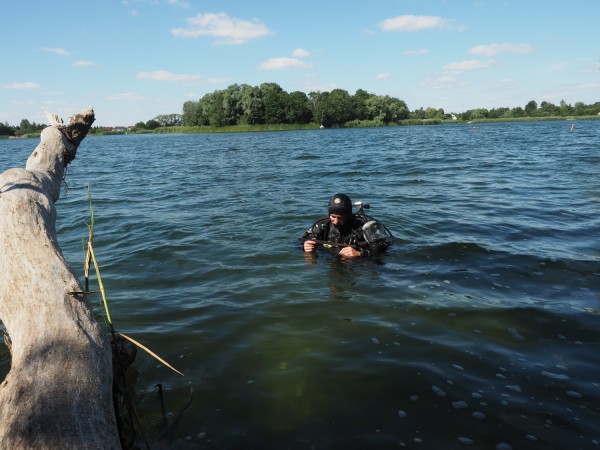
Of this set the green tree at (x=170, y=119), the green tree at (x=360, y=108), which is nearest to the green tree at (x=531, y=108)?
the green tree at (x=360, y=108)

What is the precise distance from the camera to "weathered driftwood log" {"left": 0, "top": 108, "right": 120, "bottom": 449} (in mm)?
2010

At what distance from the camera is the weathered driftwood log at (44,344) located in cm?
201

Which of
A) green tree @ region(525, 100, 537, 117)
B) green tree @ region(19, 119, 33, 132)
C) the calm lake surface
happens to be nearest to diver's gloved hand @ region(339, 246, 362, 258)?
the calm lake surface

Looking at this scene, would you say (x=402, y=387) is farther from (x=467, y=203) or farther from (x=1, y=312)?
(x=467, y=203)

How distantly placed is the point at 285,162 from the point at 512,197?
44.8ft

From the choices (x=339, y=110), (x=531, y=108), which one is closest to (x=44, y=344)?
(x=339, y=110)

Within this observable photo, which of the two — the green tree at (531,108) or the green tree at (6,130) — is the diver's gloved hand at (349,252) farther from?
the green tree at (531,108)

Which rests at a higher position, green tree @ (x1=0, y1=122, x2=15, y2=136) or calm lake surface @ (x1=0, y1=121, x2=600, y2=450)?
green tree @ (x1=0, y1=122, x2=15, y2=136)

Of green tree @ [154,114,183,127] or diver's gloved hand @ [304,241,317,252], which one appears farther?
Result: green tree @ [154,114,183,127]

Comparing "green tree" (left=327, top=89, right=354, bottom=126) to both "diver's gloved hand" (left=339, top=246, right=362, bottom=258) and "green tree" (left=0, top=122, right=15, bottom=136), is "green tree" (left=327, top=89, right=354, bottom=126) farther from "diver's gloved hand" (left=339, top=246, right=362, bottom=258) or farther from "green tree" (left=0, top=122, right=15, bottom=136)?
"diver's gloved hand" (left=339, top=246, right=362, bottom=258)

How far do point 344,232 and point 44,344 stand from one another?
600 centimetres

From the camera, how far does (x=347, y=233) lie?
26.1ft

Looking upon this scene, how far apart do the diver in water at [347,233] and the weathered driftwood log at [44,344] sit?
14.9ft

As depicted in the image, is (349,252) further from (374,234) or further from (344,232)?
(344,232)
